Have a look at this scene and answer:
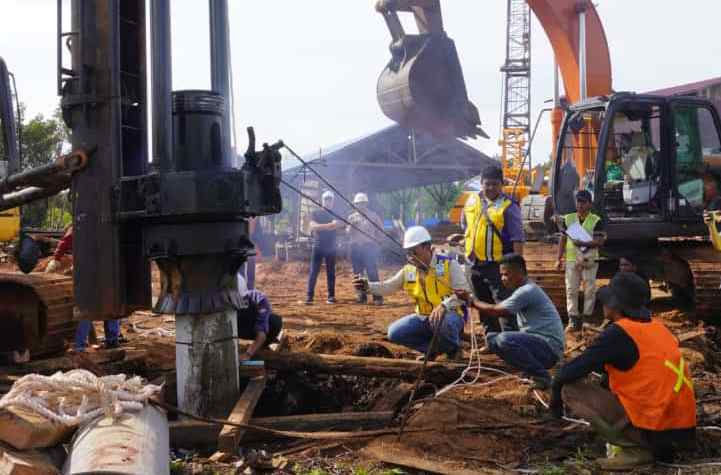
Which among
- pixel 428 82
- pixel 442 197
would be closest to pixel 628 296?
pixel 428 82

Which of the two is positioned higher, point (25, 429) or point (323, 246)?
point (323, 246)

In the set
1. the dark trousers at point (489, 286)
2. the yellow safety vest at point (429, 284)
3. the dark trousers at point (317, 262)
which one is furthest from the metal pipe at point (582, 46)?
the yellow safety vest at point (429, 284)

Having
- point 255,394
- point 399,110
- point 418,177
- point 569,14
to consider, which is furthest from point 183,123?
point 418,177

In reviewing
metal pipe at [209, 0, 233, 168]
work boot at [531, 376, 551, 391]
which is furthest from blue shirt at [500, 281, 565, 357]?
metal pipe at [209, 0, 233, 168]

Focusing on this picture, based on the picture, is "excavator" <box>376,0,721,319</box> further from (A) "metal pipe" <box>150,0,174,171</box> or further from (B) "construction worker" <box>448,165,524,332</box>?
(A) "metal pipe" <box>150,0,174,171</box>

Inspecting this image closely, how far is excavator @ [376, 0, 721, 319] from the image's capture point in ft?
29.3

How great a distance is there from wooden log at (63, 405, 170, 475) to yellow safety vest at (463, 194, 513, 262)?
13.0ft

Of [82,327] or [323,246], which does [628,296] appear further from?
[323,246]

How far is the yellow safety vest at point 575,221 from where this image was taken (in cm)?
881

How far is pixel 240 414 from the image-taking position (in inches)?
186

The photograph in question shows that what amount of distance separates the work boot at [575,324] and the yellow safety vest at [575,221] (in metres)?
0.66

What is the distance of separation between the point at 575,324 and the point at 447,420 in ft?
14.7

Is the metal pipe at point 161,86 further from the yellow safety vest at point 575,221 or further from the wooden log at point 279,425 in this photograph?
the yellow safety vest at point 575,221

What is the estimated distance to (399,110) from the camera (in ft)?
33.3
